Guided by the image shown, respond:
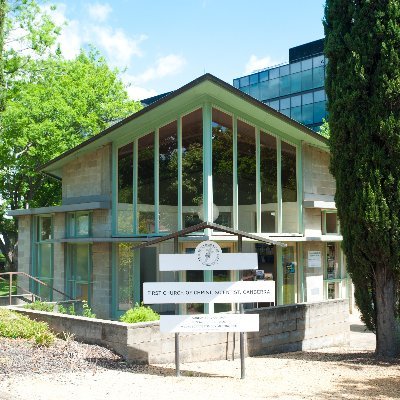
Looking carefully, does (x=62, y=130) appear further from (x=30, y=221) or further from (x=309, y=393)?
(x=309, y=393)

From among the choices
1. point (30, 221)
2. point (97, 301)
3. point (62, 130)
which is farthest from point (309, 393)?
point (62, 130)

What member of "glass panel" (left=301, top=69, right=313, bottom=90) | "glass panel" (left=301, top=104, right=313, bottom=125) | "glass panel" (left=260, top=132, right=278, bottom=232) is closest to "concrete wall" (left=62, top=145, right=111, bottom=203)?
"glass panel" (left=260, top=132, right=278, bottom=232)

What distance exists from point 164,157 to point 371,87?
547 cm

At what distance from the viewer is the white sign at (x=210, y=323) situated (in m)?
9.44

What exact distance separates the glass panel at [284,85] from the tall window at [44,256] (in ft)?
121

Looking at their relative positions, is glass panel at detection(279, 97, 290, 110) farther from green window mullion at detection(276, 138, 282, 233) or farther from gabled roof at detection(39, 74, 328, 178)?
green window mullion at detection(276, 138, 282, 233)

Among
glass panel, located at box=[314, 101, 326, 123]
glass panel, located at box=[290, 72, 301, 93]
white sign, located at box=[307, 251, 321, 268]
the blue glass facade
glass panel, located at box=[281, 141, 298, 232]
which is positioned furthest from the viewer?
glass panel, located at box=[290, 72, 301, 93]

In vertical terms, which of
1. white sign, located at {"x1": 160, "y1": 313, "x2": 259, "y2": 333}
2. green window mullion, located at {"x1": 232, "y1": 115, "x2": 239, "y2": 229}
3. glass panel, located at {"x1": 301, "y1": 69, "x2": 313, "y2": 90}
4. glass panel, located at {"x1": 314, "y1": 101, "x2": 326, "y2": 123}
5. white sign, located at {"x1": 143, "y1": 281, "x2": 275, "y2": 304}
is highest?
glass panel, located at {"x1": 301, "y1": 69, "x2": 313, "y2": 90}

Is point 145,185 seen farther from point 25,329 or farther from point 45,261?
point 45,261

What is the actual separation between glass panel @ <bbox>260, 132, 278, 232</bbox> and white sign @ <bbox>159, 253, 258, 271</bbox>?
4.93m

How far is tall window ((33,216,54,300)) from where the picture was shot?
17.8m

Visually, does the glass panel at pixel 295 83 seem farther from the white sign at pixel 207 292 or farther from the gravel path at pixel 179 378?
the white sign at pixel 207 292

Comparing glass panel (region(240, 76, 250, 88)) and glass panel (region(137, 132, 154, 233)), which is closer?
glass panel (region(137, 132, 154, 233))

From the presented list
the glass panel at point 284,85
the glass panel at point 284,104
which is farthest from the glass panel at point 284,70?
the glass panel at point 284,104
